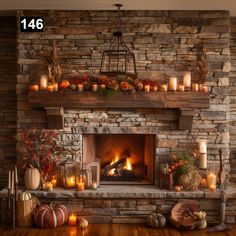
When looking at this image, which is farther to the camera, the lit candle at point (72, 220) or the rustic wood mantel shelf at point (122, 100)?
the rustic wood mantel shelf at point (122, 100)

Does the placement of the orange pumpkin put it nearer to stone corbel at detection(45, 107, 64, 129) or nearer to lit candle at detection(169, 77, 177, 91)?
stone corbel at detection(45, 107, 64, 129)

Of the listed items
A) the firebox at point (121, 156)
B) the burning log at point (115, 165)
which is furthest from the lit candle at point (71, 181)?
the burning log at point (115, 165)

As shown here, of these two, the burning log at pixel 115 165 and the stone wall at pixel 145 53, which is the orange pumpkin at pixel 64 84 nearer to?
the stone wall at pixel 145 53

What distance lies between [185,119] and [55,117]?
64.3 inches

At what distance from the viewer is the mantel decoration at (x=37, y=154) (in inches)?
217

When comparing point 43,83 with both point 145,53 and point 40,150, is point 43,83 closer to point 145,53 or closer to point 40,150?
point 40,150

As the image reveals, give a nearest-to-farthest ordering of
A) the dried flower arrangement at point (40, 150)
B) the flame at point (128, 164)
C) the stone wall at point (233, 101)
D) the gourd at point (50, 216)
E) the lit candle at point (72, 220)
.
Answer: the gourd at point (50, 216) → the lit candle at point (72, 220) → the dried flower arrangement at point (40, 150) → the stone wall at point (233, 101) → the flame at point (128, 164)

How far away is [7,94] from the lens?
6117 millimetres

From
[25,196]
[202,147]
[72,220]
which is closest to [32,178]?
[25,196]

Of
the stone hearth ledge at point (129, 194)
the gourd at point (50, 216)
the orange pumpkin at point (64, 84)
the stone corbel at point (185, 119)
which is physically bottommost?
the gourd at point (50, 216)

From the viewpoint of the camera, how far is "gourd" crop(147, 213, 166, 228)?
5254 millimetres

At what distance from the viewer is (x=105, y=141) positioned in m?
6.21

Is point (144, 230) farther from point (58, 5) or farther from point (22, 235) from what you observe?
point (58, 5)

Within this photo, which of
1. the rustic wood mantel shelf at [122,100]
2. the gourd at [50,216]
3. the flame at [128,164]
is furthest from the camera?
the flame at [128,164]
